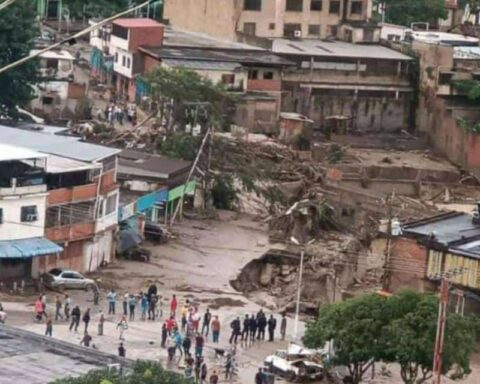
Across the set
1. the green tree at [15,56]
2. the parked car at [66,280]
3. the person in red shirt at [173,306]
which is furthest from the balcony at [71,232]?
the green tree at [15,56]

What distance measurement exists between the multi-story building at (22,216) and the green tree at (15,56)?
697 inches

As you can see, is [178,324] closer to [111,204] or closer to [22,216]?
[22,216]

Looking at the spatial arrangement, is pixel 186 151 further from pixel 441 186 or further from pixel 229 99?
pixel 441 186

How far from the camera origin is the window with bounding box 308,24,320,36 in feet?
220

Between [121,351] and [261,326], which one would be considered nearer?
[121,351]

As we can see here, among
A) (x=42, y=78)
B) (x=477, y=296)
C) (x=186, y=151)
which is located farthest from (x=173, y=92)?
(x=477, y=296)

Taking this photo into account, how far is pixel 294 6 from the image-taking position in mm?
66500

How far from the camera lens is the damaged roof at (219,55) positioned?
5914 centimetres

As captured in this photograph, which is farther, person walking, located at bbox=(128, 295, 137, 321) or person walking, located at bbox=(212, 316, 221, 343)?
person walking, located at bbox=(128, 295, 137, 321)

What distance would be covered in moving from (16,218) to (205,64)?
2135 centimetres

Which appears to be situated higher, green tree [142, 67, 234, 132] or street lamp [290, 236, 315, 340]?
green tree [142, 67, 234, 132]

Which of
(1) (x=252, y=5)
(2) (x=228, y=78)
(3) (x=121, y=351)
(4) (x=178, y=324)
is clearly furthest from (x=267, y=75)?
(3) (x=121, y=351)

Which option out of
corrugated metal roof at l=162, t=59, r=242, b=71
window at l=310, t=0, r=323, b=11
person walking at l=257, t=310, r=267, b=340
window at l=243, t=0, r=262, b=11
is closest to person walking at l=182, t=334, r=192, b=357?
person walking at l=257, t=310, r=267, b=340

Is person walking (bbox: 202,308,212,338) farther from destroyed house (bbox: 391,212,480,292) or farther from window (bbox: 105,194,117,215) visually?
window (bbox: 105,194,117,215)
